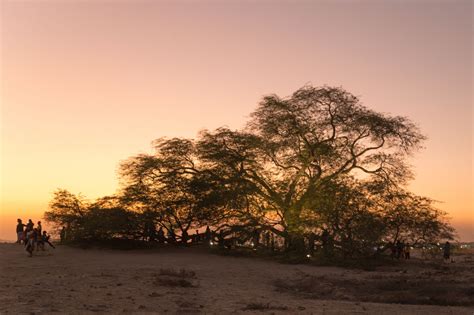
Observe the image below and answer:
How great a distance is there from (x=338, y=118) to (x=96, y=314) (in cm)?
2470

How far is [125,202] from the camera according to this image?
35.1 meters

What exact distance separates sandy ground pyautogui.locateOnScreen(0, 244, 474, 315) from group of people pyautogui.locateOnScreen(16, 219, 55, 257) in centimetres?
75

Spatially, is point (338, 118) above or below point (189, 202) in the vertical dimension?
above

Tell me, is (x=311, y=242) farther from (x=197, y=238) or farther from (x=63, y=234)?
(x=63, y=234)

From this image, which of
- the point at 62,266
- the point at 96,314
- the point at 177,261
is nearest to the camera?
the point at 96,314

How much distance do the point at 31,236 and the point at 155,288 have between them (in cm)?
1264

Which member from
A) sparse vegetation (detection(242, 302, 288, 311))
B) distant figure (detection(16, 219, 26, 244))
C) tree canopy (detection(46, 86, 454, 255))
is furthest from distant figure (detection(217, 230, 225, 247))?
sparse vegetation (detection(242, 302, 288, 311))

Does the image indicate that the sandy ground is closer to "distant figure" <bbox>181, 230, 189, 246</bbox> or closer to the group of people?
the group of people

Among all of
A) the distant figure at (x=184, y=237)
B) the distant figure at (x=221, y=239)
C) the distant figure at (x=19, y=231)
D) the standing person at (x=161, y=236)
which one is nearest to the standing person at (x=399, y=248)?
the distant figure at (x=221, y=239)

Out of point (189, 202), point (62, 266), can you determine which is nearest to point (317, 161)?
point (189, 202)

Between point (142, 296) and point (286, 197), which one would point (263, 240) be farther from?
point (142, 296)

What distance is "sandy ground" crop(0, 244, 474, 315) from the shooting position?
A: 46.7ft

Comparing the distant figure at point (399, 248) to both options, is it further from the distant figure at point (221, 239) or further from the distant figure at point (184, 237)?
the distant figure at point (184, 237)

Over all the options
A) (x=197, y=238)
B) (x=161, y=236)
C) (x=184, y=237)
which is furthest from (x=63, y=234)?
(x=197, y=238)
